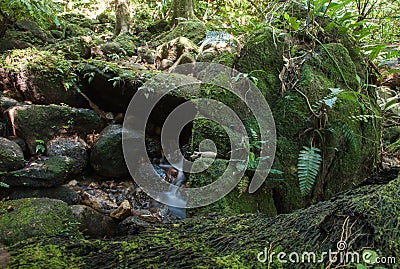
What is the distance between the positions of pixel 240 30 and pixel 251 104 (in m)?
1.82

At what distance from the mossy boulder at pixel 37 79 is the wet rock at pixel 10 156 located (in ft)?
4.23

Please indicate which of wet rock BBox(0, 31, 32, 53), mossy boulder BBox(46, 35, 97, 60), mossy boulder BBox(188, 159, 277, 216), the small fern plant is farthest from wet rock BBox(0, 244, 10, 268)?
wet rock BBox(0, 31, 32, 53)

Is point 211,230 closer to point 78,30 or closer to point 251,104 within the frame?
point 251,104

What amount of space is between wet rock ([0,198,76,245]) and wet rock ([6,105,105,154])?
1.97 meters

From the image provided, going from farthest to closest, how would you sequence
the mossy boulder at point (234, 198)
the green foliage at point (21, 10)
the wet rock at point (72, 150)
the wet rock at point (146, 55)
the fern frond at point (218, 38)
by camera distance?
the wet rock at point (146, 55)
the green foliage at point (21, 10)
the wet rock at point (72, 150)
the fern frond at point (218, 38)
the mossy boulder at point (234, 198)

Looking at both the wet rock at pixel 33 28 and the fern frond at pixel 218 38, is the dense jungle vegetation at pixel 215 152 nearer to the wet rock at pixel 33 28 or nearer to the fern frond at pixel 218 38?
the fern frond at pixel 218 38

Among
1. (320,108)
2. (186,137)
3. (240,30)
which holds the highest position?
(240,30)

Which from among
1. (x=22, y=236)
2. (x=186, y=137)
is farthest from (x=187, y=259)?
(x=186, y=137)

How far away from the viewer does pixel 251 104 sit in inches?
128

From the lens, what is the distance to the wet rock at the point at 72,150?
14.1ft

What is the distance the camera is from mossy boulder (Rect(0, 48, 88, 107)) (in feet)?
16.0

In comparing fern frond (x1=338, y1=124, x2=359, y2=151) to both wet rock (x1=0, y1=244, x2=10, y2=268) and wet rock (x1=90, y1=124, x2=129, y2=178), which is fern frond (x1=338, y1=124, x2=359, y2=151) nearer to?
wet rock (x1=0, y1=244, x2=10, y2=268)

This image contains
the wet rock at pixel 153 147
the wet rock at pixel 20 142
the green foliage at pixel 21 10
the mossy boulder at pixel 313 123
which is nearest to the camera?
the mossy boulder at pixel 313 123

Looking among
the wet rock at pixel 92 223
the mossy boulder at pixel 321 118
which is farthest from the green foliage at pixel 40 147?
the mossy boulder at pixel 321 118
